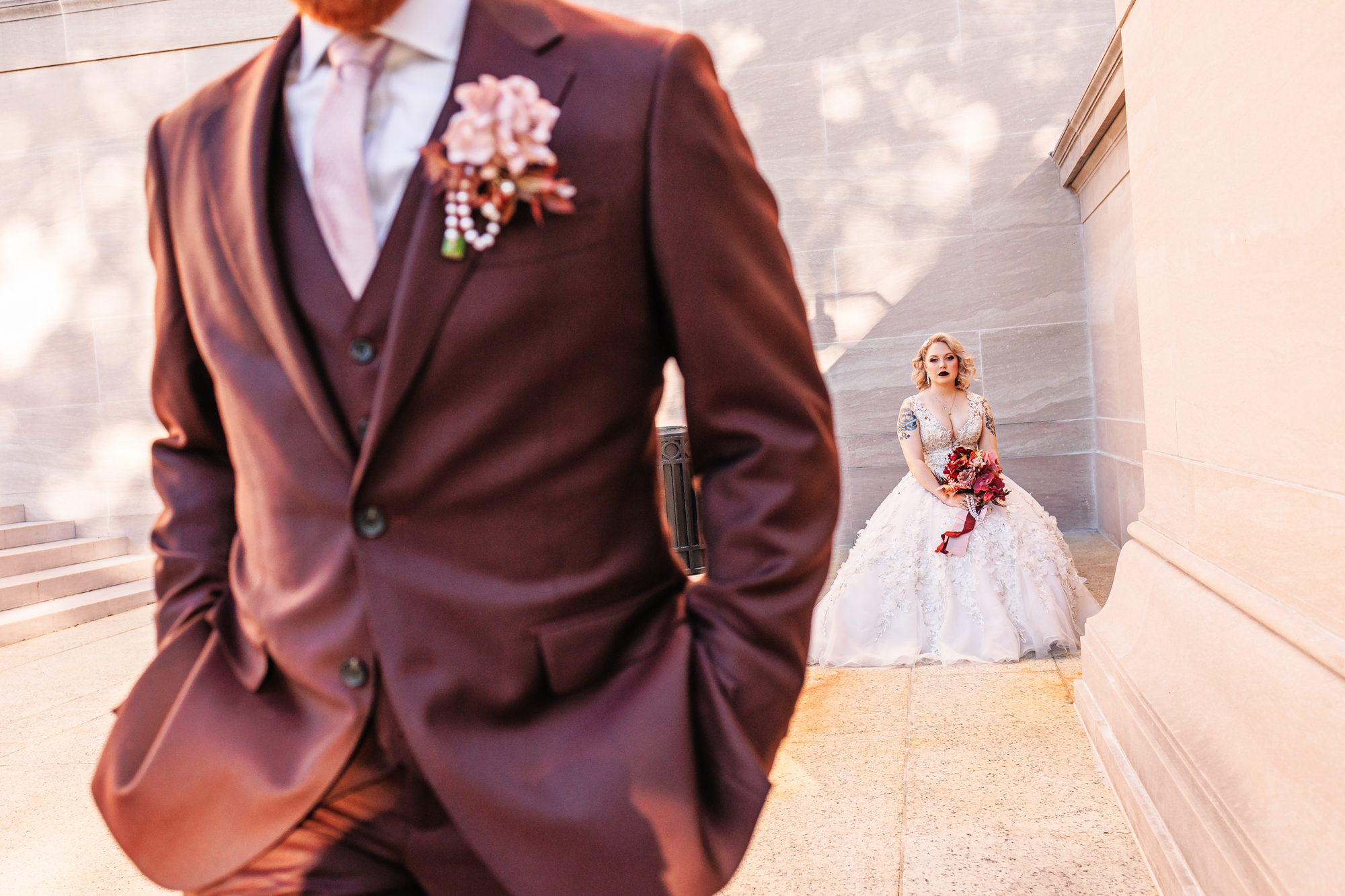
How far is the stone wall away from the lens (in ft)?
34.9

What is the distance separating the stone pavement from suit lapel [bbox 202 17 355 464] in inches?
104

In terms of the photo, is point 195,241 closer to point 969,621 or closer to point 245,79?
point 245,79

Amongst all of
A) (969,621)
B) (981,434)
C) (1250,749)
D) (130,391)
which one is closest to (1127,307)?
(981,434)

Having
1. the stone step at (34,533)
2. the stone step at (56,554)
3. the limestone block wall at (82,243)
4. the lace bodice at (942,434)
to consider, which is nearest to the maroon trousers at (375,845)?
the lace bodice at (942,434)

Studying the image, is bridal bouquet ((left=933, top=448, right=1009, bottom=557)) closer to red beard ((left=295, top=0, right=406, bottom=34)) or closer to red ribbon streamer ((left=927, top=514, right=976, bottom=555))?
red ribbon streamer ((left=927, top=514, right=976, bottom=555))

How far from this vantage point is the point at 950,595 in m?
6.59

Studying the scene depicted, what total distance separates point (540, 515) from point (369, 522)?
207 millimetres

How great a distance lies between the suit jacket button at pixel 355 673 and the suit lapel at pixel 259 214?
0.25m

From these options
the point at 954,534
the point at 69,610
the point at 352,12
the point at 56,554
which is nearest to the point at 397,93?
the point at 352,12

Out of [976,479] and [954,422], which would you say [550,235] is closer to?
[976,479]

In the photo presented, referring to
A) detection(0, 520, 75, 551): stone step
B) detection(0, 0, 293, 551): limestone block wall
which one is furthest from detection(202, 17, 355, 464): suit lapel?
detection(0, 0, 293, 551): limestone block wall

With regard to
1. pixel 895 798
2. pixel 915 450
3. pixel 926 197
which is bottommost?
pixel 895 798

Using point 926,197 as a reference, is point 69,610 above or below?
below

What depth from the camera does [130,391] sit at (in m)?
12.4
